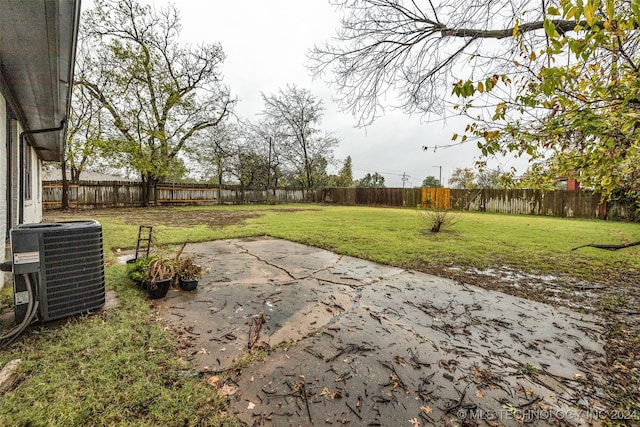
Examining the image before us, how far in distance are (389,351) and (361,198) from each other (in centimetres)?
1958

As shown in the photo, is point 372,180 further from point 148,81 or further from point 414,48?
point 414,48

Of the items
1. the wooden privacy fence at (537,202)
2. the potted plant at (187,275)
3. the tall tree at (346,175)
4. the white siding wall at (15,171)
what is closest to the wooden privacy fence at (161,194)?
the tall tree at (346,175)

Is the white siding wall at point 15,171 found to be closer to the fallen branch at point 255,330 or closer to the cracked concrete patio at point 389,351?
the cracked concrete patio at point 389,351

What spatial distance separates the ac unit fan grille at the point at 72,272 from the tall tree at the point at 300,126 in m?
20.7

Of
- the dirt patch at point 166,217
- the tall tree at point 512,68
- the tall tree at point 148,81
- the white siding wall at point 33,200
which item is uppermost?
the tall tree at point 148,81

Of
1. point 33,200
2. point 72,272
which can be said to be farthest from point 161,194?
point 72,272

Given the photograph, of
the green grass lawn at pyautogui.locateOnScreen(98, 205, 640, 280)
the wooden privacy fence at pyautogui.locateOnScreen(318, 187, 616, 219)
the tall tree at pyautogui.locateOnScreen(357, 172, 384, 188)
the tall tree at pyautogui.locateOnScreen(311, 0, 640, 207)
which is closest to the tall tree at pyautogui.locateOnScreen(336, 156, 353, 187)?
the tall tree at pyautogui.locateOnScreen(357, 172, 384, 188)

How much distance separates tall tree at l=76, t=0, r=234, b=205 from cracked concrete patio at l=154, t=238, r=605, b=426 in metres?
13.5

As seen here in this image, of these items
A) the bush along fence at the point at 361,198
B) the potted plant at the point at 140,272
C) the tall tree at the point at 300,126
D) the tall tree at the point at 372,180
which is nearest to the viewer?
the potted plant at the point at 140,272

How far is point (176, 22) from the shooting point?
1388cm

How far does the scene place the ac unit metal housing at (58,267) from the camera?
6.62ft

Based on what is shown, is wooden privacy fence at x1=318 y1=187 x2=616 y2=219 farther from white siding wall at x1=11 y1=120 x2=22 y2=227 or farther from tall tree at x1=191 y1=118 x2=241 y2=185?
white siding wall at x1=11 y1=120 x2=22 y2=227

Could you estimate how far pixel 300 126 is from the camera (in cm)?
2256

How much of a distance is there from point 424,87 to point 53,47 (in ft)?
14.5
